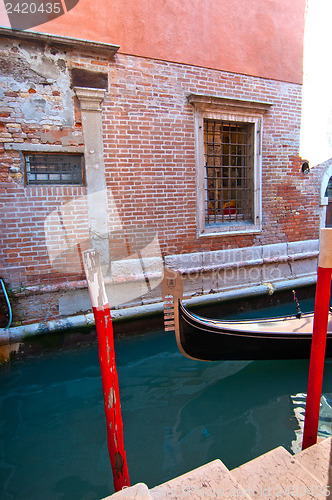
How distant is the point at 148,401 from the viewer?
298cm

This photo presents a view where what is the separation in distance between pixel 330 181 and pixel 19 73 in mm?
5856

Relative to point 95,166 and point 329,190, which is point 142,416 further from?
point 329,190

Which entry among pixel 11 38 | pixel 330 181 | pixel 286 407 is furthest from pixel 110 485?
pixel 330 181

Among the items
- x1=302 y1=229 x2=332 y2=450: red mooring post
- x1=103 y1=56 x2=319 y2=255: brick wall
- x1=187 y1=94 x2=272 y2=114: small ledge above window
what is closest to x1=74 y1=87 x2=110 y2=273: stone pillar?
x1=103 y1=56 x2=319 y2=255: brick wall

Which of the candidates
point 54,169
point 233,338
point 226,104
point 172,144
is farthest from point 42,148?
point 233,338

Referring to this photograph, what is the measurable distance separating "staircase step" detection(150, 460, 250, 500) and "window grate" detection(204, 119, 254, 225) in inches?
155

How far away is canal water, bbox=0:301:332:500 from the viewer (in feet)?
7.20

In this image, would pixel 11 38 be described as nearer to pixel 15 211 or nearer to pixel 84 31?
pixel 84 31

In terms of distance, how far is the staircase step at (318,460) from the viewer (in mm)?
1259

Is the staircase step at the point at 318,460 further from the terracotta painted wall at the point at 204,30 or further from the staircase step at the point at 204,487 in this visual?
the terracotta painted wall at the point at 204,30

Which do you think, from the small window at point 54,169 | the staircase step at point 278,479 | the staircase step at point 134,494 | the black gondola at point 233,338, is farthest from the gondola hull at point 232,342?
the small window at point 54,169

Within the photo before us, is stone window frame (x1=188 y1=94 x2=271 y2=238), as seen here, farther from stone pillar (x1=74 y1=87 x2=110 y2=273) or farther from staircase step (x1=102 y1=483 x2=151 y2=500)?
staircase step (x1=102 y1=483 x2=151 y2=500)

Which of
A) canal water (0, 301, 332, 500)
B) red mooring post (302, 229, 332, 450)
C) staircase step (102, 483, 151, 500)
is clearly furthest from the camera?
canal water (0, 301, 332, 500)

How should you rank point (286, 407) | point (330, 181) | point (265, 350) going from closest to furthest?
point (286, 407), point (265, 350), point (330, 181)
